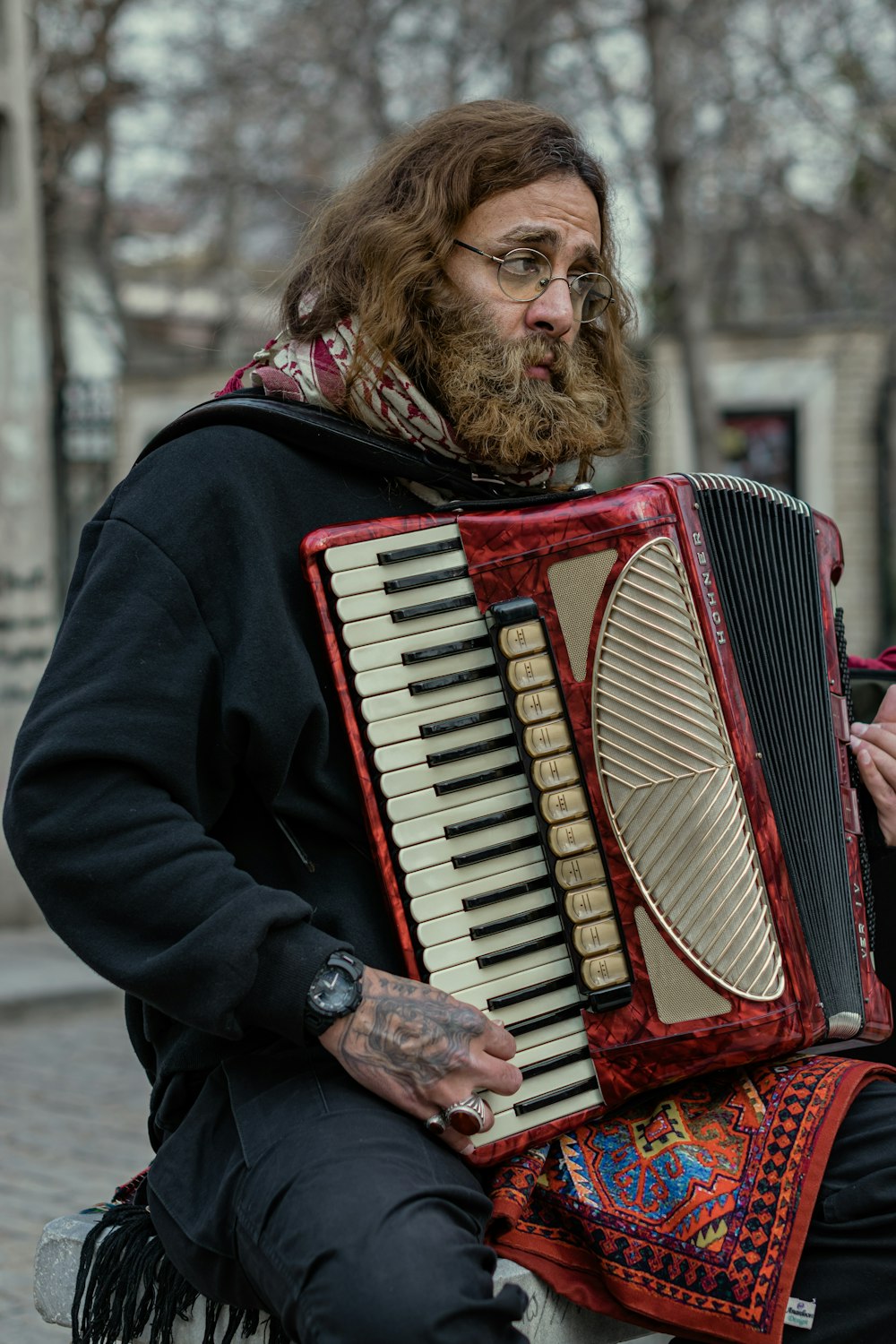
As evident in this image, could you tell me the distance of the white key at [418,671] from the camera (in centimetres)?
200

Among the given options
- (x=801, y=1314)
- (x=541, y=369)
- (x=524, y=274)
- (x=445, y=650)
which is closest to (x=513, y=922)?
(x=445, y=650)

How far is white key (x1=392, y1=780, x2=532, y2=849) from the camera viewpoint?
78.3 inches

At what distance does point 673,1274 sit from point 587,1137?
7.7 inches

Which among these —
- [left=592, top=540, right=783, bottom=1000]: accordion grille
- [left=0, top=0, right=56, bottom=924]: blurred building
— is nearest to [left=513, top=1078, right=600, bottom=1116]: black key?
[left=592, top=540, right=783, bottom=1000]: accordion grille

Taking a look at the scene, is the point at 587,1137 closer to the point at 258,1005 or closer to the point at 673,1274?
the point at 673,1274

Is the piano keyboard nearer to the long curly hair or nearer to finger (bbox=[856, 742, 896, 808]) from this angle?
the long curly hair

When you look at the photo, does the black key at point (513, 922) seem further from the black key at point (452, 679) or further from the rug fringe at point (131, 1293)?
the rug fringe at point (131, 1293)

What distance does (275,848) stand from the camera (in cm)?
211

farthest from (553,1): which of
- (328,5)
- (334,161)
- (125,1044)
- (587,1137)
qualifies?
(587,1137)

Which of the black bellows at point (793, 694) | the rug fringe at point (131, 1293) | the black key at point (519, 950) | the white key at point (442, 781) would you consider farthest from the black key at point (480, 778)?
the rug fringe at point (131, 1293)

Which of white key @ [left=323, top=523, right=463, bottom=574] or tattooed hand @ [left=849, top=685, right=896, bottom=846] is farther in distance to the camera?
tattooed hand @ [left=849, top=685, right=896, bottom=846]

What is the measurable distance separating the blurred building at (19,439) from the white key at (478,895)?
5437 mm

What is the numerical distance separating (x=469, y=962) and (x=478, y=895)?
3.3 inches

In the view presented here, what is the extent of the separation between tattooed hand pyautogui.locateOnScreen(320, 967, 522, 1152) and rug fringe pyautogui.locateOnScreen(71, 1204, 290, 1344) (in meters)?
0.36
